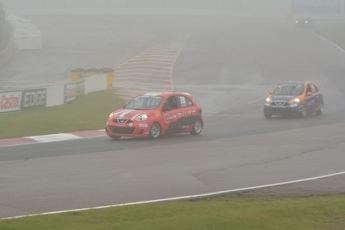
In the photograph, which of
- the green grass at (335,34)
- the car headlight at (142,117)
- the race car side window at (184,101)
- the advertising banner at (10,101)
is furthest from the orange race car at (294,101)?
the green grass at (335,34)

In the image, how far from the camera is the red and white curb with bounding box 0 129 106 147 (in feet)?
56.3

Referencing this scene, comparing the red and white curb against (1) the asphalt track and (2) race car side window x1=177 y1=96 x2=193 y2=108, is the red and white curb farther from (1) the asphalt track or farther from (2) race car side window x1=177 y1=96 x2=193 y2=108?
(2) race car side window x1=177 y1=96 x2=193 y2=108

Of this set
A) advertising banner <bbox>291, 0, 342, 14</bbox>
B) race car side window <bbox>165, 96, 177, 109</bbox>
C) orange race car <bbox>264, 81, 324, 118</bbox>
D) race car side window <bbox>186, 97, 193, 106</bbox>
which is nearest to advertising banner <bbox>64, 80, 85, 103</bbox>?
orange race car <bbox>264, 81, 324, 118</bbox>

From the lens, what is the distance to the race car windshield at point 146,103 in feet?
59.2

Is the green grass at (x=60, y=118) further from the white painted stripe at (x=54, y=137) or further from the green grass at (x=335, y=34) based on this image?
the green grass at (x=335, y=34)

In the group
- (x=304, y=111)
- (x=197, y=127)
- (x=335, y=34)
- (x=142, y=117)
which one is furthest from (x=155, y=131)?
(x=335, y=34)

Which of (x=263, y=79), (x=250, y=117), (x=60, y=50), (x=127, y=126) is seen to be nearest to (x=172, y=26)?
(x=60, y=50)

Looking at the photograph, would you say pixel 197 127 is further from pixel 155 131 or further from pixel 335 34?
pixel 335 34

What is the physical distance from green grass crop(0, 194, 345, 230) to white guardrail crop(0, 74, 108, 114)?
17.1 m

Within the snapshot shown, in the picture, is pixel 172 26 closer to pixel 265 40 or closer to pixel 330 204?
pixel 265 40

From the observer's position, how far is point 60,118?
902 inches

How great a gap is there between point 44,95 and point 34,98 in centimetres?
82

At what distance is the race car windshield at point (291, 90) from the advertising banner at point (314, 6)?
70.1 metres

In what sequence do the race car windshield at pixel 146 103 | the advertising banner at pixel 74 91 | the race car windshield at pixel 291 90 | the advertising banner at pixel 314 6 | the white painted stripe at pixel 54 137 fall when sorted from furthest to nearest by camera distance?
the advertising banner at pixel 314 6
the advertising banner at pixel 74 91
the race car windshield at pixel 291 90
the race car windshield at pixel 146 103
the white painted stripe at pixel 54 137
